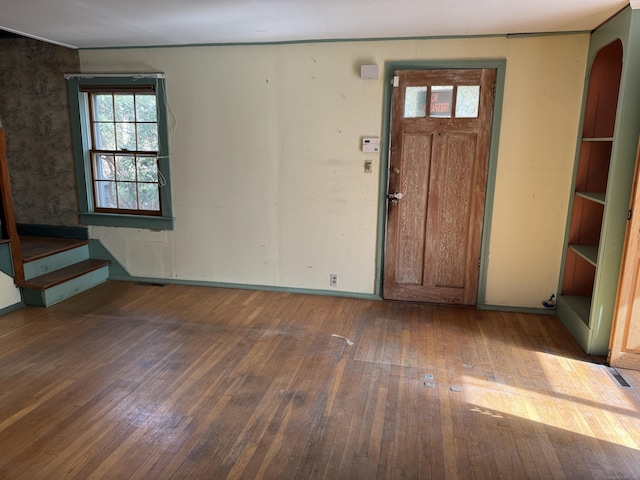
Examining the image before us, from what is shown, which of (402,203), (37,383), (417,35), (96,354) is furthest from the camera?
(402,203)

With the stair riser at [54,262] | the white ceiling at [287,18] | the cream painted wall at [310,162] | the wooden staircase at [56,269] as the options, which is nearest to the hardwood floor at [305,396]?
the wooden staircase at [56,269]

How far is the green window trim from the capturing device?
4555 mm

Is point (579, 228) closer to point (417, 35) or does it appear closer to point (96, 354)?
point (417, 35)

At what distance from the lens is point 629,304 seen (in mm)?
3115

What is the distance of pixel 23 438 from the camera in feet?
7.80

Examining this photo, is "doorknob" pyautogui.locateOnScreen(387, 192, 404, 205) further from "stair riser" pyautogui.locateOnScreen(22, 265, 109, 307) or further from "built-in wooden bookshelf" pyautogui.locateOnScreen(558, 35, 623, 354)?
"stair riser" pyautogui.locateOnScreen(22, 265, 109, 307)

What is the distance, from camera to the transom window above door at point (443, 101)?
3.96 meters

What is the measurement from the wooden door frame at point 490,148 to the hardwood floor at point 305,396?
42cm

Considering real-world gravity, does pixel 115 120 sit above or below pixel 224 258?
above

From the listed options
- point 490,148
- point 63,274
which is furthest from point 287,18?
point 63,274

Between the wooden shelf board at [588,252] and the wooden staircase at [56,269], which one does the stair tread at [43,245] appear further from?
the wooden shelf board at [588,252]

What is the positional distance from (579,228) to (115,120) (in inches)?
183

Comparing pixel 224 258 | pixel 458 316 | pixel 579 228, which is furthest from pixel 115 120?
pixel 579 228

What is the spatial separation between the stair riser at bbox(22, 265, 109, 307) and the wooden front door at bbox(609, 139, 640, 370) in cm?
471
